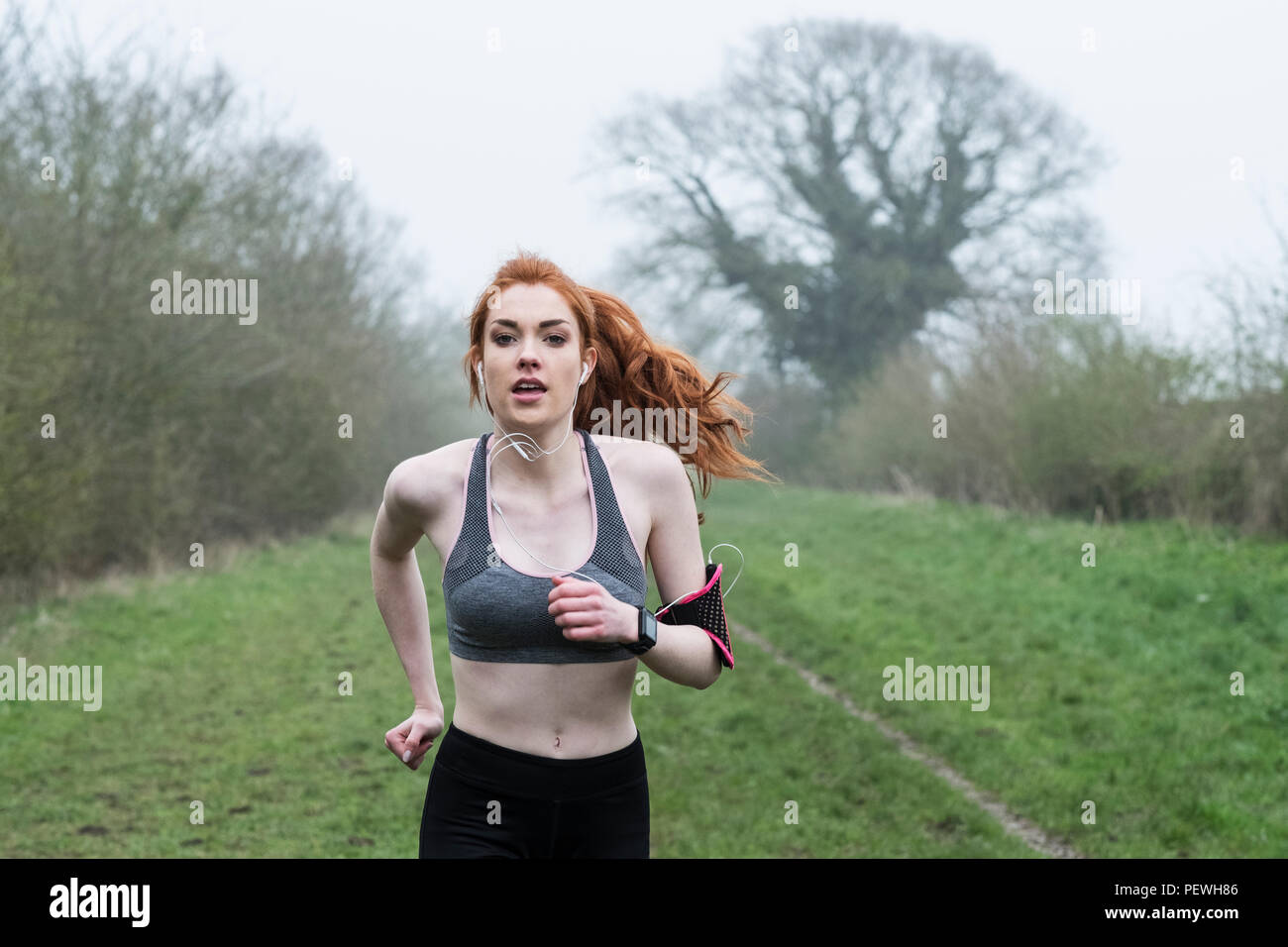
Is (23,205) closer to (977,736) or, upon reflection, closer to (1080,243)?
(977,736)

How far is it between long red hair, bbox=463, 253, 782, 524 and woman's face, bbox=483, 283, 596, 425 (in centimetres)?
16

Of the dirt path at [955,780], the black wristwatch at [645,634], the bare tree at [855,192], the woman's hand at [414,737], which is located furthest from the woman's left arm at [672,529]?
the bare tree at [855,192]

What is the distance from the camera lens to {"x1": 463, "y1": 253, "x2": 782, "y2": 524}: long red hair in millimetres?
3645

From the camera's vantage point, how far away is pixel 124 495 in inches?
661

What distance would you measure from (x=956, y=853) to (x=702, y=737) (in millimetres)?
2917

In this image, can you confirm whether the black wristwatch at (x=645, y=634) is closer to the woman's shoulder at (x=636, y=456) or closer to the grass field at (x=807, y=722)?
→ the woman's shoulder at (x=636, y=456)

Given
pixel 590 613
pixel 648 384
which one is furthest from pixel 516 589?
pixel 648 384

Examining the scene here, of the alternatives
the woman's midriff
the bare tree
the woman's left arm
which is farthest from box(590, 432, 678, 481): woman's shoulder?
the bare tree

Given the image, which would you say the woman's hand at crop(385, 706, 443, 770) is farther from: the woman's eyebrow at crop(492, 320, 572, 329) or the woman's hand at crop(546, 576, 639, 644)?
the woman's eyebrow at crop(492, 320, 572, 329)

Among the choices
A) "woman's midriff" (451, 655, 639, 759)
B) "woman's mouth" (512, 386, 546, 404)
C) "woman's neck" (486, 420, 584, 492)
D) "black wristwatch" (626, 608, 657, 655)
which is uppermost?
"woman's mouth" (512, 386, 546, 404)

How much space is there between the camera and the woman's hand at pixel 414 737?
130 inches

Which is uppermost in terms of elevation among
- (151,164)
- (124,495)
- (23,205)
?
(151,164)

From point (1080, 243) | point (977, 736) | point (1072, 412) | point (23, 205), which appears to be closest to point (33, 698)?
point (23, 205)

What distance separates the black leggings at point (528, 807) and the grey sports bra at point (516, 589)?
10.2 inches
